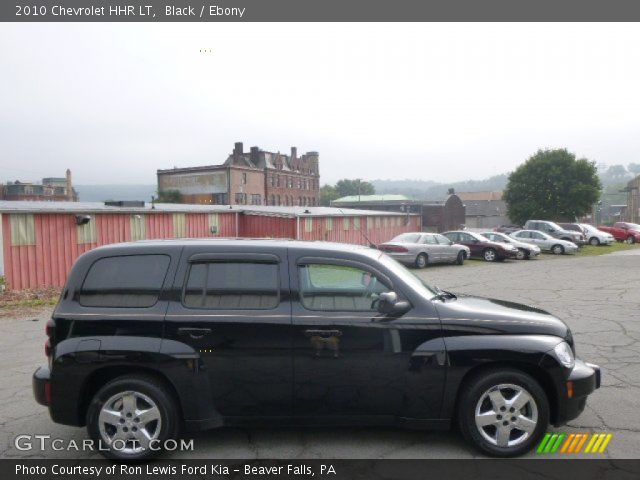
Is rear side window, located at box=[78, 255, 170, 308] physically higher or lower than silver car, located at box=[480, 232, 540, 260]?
higher

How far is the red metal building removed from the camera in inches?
623

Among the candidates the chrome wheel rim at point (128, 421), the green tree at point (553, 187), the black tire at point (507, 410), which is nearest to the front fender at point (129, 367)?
the chrome wheel rim at point (128, 421)

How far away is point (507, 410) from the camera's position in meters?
4.09

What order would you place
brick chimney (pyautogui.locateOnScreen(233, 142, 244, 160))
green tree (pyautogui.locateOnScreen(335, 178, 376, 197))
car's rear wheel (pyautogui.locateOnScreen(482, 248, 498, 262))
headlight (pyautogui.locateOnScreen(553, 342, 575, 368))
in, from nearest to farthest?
1. headlight (pyautogui.locateOnScreen(553, 342, 575, 368))
2. car's rear wheel (pyautogui.locateOnScreen(482, 248, 498, 262))
3. brick chimney (pyautogui.locateOnScreen(233, 142, 244, 160))
4. green tree (pyautogui.locateOnScreen(335, 178, 376, 197))

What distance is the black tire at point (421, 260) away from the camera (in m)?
21.5

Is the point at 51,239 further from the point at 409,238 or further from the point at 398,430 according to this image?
the point at 398,430

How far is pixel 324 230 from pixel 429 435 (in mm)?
23068

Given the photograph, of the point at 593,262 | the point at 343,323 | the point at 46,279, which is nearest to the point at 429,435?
the point at 343,323

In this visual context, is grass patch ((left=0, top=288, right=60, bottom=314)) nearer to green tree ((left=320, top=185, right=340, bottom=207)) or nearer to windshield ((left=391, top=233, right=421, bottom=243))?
windshield ((left=391, top=233, right=421, bottom=243))

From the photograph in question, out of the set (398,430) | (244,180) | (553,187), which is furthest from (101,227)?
(244,180)

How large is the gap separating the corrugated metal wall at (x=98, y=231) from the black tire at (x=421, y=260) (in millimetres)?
6753

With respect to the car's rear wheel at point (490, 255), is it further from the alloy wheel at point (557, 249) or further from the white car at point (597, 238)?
the white car at point (597, 238)

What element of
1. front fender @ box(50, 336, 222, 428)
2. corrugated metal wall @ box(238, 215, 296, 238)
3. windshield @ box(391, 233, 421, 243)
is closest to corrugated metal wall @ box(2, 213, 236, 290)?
corrugated metal wall @ box(238, 215, 296, 238)

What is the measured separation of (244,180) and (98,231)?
55.8 m
